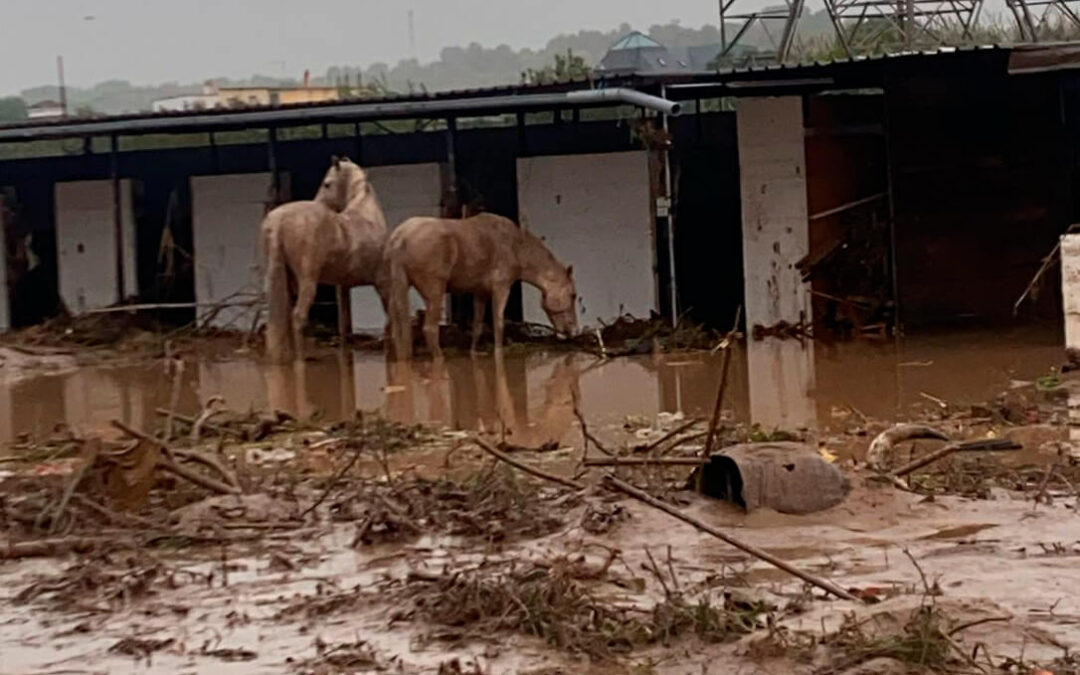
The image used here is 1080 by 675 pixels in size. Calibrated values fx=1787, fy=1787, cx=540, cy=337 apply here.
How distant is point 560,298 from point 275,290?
3.29 metres

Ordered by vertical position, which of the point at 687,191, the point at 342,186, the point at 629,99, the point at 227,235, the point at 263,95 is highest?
the point at 263,95

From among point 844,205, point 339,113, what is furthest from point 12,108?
point 844,205

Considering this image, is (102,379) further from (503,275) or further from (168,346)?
(503,275)

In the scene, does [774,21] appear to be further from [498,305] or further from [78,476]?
[78,476]

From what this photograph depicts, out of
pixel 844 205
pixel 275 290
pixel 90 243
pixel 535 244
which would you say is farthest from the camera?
pixel 90 243

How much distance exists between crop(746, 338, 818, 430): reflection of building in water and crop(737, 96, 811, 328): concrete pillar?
0.67 meters

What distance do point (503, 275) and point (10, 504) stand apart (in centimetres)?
1118

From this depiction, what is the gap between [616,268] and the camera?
22281 millimetres

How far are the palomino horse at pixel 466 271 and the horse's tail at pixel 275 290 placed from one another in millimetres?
1160

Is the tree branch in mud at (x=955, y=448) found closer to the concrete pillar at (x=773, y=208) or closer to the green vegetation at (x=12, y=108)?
the concrete pillar at (x=773, y=208)

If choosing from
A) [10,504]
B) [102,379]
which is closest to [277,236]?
[102,379]

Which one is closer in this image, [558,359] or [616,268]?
[558,359]

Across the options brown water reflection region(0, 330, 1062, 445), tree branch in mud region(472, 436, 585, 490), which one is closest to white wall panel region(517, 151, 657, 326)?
brown water reflection region(0, 330, 1062, 445)

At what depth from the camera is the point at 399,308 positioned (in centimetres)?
1947
